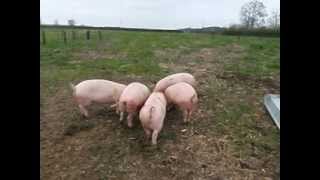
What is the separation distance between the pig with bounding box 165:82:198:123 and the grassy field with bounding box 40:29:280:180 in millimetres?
102

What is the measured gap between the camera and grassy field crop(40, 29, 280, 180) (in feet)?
5.85

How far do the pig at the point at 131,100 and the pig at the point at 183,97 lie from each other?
0.17 metres

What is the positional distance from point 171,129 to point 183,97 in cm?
22

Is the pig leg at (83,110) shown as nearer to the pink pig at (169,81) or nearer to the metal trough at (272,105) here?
the pink pig at (169,81)

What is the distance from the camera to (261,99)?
2.79m

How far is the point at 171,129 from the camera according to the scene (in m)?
2.24

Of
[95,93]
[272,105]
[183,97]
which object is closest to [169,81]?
[183,97]

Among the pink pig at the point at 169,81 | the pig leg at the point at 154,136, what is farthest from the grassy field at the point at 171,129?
the pink pig at the point at 169,81

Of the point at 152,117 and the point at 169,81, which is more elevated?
the point at 169,81

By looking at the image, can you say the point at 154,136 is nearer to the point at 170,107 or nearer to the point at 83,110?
the point at 170,107

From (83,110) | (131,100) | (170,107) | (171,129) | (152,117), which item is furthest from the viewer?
(170,107)

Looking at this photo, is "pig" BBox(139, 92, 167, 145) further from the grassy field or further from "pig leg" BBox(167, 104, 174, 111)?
"pig leg" BBox(167, 104, 174, 111)
